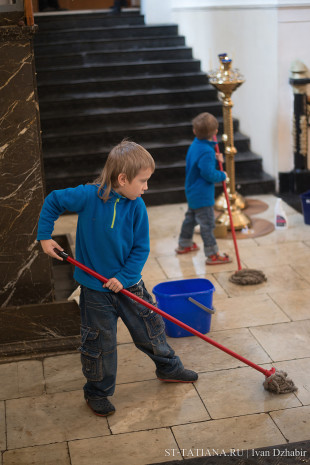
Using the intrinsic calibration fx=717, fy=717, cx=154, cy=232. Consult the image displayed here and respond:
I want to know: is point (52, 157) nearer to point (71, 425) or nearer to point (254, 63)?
point (254, 63)

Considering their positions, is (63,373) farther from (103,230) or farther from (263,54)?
(263,54)

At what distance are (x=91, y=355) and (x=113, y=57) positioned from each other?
6043 millimetres

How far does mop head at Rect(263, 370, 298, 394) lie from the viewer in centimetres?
368

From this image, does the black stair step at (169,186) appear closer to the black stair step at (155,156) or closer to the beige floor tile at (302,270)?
the black stair step at (155,156)

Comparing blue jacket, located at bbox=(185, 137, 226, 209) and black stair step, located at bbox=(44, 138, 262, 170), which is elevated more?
blue jacket, located at bbox=(185, 137, 226, 209)

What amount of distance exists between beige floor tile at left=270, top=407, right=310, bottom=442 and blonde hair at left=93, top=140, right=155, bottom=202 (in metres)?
1.36

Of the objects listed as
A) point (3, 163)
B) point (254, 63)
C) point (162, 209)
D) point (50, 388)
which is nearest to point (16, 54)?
point (3, 163)

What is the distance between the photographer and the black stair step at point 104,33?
9133mm

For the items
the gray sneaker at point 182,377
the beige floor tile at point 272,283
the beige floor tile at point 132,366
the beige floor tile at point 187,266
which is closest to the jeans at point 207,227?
the beige floor tile at point 187,266

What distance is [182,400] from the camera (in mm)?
3705

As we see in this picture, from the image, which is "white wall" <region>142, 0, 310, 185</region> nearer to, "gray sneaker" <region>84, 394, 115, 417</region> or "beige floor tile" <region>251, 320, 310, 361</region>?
"beige floor tile" <region>251, 320, 310, 361</region>

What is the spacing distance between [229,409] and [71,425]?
0.79 m

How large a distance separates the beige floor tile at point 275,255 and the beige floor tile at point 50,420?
7.56 feet

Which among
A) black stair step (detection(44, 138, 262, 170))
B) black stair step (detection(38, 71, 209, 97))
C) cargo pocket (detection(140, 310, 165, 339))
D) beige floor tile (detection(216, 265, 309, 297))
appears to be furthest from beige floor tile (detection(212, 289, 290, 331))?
black stair step (detection(38, 71, 209, 97))
